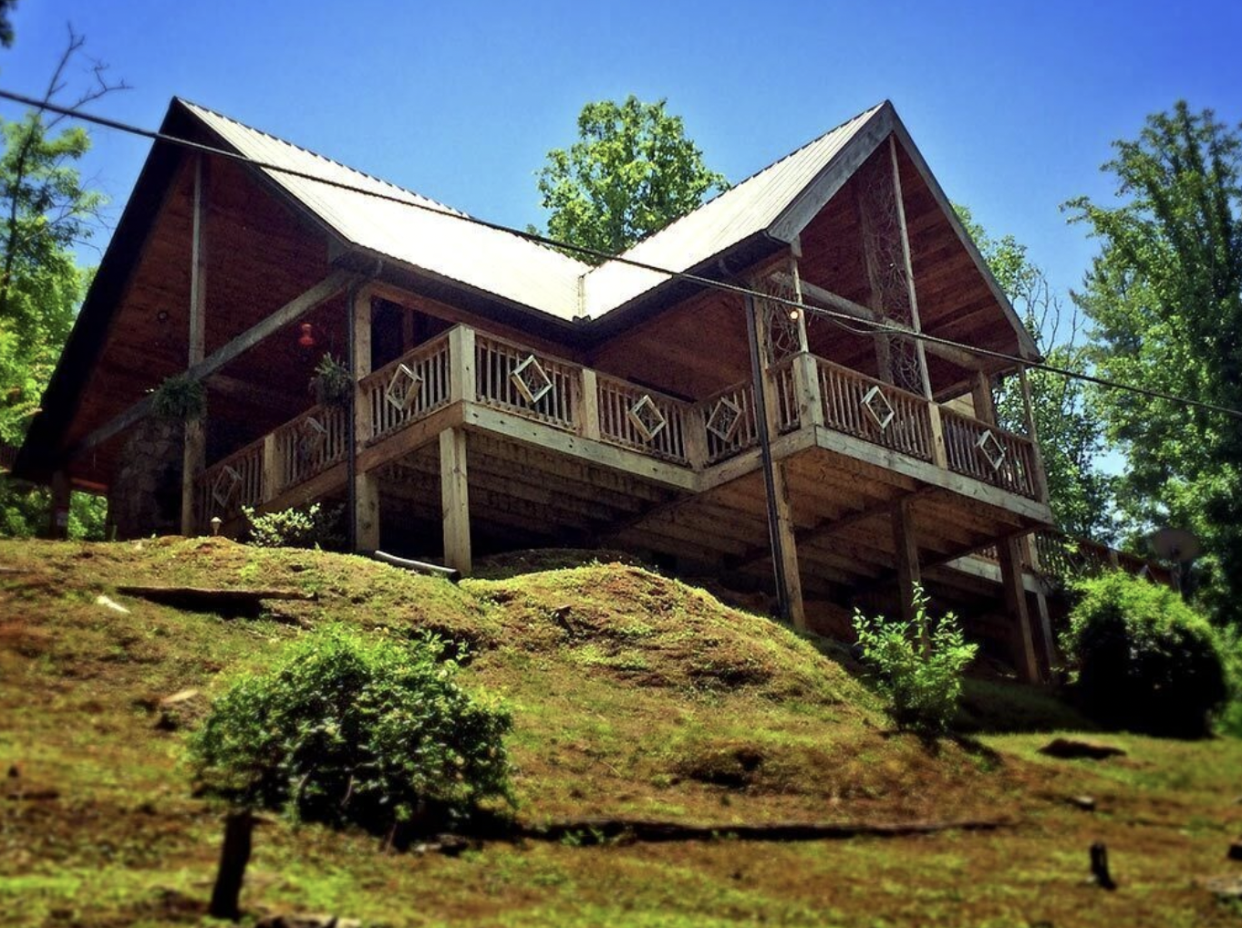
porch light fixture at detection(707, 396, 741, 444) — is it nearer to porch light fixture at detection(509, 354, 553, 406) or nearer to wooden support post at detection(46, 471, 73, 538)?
porch light fixture at detection(509, 354, 553, 406)

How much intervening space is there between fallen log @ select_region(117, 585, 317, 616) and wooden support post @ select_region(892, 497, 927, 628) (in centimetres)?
879

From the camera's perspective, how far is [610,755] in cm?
1098

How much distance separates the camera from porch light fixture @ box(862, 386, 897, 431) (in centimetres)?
1836

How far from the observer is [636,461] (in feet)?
60.6

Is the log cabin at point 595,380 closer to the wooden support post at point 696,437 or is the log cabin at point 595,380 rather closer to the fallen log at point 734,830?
the wooden support post at point 696,437

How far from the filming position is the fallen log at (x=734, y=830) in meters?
9.05

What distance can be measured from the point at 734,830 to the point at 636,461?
940 cm

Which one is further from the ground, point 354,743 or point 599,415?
point 599,415

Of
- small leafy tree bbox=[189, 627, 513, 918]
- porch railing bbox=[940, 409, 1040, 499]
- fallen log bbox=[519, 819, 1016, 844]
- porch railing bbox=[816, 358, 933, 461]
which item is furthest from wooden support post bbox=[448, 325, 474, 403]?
fallen log bbox=[519, 819, 1016, 844]

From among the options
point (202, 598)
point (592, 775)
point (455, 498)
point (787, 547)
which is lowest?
point (592, 775)

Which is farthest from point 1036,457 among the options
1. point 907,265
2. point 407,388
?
point 407,388

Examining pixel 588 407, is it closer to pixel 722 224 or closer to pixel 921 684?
pixel 722 224

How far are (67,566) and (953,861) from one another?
8.69 m

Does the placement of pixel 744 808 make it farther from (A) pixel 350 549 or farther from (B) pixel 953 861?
(A) pixel 350 549
